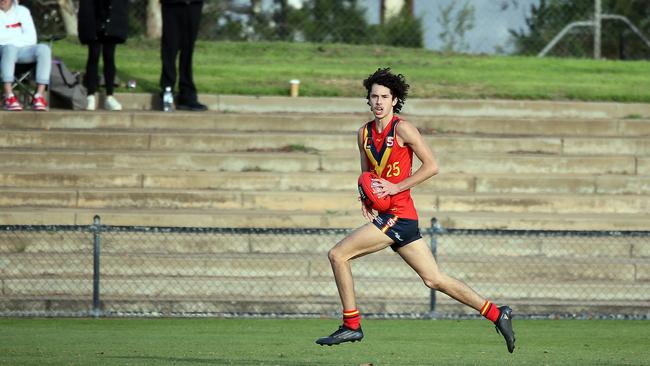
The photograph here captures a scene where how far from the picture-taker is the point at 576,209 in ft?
55.5

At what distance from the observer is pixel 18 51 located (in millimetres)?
18469

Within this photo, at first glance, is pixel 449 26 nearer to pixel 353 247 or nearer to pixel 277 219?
pixel 277 219

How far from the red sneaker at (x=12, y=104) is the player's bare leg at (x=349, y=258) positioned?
1002cm

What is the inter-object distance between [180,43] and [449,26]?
856 cm

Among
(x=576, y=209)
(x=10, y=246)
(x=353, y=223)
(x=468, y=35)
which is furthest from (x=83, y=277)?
(x=468, y=35)

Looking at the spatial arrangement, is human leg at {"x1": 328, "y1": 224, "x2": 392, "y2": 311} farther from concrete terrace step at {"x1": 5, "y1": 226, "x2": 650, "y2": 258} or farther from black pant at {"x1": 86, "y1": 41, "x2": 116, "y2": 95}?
black pant at {"x1": 86, "y1": 41, "x2": 116, "y2": 95}

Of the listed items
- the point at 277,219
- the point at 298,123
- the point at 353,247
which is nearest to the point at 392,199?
the point at 353,247

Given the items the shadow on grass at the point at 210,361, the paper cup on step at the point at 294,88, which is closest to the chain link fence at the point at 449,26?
the paper cup on step at the point at 294,88

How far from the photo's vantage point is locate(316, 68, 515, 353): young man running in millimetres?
9570

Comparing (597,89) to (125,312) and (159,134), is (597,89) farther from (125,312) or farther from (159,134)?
(125,312)

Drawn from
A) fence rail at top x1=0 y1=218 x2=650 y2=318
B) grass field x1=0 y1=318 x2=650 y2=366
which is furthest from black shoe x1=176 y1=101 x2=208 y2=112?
grass field x1=0 y1=318 x2=650 y2=366

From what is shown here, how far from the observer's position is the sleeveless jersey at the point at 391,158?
9.59 m

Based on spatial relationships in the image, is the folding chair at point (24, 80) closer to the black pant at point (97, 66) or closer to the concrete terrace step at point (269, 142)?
the black pant at point (97, 66)

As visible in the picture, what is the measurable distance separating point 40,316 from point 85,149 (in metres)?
4.54
